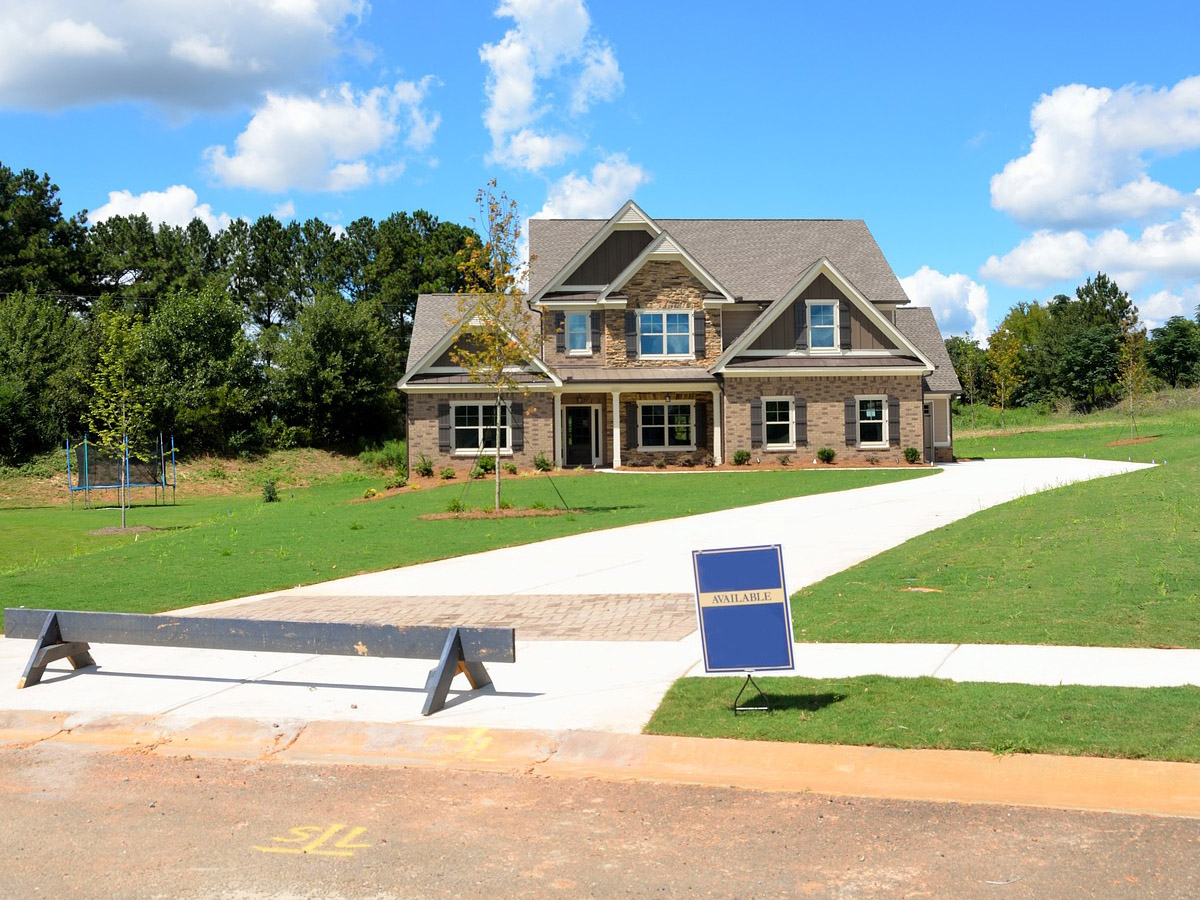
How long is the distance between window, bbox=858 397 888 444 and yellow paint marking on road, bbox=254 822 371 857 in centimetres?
3263

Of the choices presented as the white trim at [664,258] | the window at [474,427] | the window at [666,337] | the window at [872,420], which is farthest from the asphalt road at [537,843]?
the window at [666,337]

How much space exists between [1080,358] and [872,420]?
1487 inches

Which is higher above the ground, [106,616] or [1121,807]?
[106,616]

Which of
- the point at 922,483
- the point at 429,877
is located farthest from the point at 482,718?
the point at 922,483

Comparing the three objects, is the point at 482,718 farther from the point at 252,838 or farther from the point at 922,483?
the point at 922,483

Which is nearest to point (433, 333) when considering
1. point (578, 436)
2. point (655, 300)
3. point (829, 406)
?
point (578, 436)

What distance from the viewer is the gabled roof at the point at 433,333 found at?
1419 inches

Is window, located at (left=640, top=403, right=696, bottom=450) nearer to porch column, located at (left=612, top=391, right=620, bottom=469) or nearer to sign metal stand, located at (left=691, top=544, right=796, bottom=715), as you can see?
porch column, located at (left=612, top=391, right=620, bottom=469)

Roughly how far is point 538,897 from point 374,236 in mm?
65358

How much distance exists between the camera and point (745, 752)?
673 centimetres

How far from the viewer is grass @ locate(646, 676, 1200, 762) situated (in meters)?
6.42

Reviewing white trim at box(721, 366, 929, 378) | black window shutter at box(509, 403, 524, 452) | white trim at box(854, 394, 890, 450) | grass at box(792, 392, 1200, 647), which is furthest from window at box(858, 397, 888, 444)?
grass at box(792, 392, 1200, 647)

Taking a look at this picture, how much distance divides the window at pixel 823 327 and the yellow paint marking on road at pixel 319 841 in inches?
1288

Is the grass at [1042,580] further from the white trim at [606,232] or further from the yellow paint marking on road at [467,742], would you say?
the white trim at [606,232]
